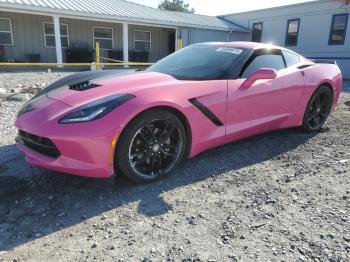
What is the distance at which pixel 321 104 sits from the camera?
5012 mm

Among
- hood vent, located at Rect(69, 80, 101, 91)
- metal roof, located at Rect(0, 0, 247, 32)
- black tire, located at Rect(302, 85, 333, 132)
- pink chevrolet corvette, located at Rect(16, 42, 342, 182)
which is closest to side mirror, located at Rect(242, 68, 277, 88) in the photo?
pink chevrolet corvette, located at Rect(16, 42, 342, 182)

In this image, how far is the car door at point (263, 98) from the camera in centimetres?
357

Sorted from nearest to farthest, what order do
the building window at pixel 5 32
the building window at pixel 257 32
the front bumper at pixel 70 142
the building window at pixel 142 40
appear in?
1. the front bumper at pixel 70 142
2. the building window at pixel 5 32
3. the building window at pixel 142 40
4. the building window at pixel 257 32

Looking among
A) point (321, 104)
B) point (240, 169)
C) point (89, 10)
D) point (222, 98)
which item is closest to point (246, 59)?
point (222, 98)

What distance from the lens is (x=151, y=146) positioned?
9.98ft

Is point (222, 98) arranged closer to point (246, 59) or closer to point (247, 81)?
point (247, 81)

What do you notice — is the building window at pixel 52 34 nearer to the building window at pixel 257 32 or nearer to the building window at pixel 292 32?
the building window at pixel 257 32

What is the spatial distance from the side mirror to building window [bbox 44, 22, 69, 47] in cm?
1545

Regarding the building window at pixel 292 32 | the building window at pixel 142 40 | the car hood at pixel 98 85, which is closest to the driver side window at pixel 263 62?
the car hood at pixel 98 85

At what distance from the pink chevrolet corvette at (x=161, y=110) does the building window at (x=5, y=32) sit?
14.0 meters

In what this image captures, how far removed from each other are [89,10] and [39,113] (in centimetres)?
1381

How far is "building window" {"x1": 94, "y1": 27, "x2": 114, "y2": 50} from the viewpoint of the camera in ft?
59.1

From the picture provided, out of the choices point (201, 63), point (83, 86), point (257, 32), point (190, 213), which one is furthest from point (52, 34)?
point (190, 213)

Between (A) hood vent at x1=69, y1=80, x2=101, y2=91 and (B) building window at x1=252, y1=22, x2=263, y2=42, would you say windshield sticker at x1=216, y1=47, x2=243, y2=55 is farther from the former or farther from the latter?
(B) building window at x1=252, y1=22, x2=263, y2=42
